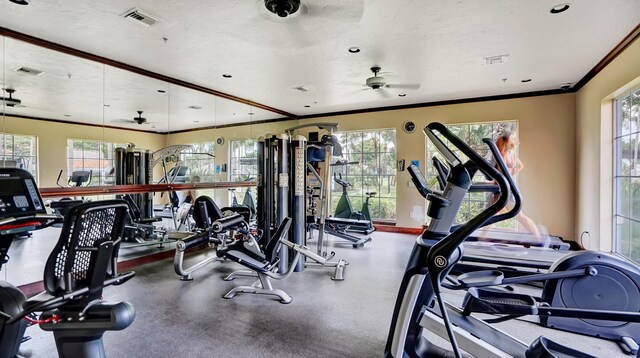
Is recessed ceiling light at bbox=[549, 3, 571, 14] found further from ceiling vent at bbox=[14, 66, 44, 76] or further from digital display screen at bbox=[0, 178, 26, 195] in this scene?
ceiling vent at bbox=[14, 66, 44, 76]

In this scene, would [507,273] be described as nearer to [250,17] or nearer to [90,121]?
[250,17]

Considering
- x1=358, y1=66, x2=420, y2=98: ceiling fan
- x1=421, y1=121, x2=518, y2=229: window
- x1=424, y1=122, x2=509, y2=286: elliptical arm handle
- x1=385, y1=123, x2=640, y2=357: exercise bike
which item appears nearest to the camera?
x1=424, y1=122, x2=509, y2=286: elliptical arm handle

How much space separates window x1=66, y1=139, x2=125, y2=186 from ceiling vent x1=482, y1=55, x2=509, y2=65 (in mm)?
5101

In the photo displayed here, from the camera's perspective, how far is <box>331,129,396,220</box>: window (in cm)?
682

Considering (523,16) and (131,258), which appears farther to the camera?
(131,258)

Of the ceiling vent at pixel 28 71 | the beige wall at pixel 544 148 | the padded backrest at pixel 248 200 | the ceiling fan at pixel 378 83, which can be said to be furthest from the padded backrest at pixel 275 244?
the beige wall at pixel 544 148

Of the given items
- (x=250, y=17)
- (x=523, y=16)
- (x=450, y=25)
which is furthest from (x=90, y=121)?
(x=523, y=16)

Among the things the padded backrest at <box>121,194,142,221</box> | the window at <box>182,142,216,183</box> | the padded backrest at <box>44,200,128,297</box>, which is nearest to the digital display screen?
the padded backrest at <box>44,200,128,297</box>

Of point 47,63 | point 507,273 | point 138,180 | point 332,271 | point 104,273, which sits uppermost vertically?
point 47,63

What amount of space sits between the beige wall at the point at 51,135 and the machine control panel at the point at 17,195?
2.22 meters

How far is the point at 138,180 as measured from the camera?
452 cm

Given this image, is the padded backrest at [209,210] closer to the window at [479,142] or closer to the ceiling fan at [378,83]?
the ceiling fan at [378,83]

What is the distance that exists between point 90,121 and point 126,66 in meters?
0.87

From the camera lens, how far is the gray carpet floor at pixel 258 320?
2215mm
